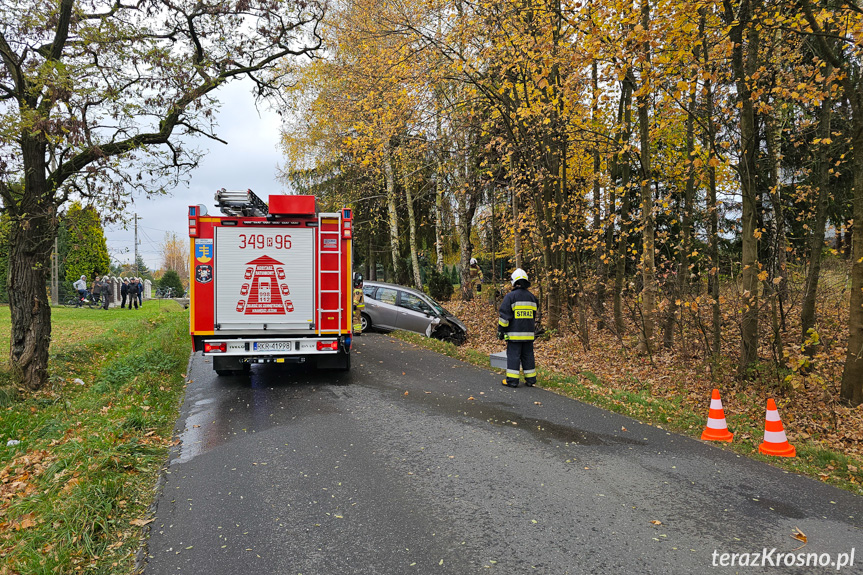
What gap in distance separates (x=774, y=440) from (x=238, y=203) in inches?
316

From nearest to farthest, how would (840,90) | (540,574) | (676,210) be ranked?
(540,574)
(840,90)
(676,210)

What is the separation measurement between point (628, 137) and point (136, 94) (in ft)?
33.3

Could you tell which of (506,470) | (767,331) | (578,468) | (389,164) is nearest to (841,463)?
(578,468)

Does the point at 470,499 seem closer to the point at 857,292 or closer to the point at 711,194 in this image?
the point at 857,292

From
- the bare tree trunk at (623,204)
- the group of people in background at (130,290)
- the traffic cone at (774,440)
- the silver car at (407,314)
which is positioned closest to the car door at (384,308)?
the silver car at (407,314)

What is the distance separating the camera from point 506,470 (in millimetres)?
4984

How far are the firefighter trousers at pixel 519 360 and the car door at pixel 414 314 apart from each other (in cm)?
650

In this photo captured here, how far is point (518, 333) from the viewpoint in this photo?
28.7ft

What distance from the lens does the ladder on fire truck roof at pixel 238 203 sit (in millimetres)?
8469

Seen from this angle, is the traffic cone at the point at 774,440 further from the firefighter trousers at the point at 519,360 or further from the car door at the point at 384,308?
the car door at the point at 384,308

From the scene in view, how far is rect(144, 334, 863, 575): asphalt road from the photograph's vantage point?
3451 millimetres

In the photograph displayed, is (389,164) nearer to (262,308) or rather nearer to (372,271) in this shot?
(372,271)

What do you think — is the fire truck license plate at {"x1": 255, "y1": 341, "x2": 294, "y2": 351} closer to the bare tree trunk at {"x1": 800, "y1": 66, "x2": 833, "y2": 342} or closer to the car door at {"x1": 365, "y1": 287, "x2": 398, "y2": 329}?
the car door at {"x1": 365, "y1": 287, "x2": 398, "y2": 329}

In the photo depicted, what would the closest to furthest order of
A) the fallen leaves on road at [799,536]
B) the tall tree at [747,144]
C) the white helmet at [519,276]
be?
the fallen leaves on road at [799,536]
the tall tree at [747,144]
the white helmet at [519,276]
